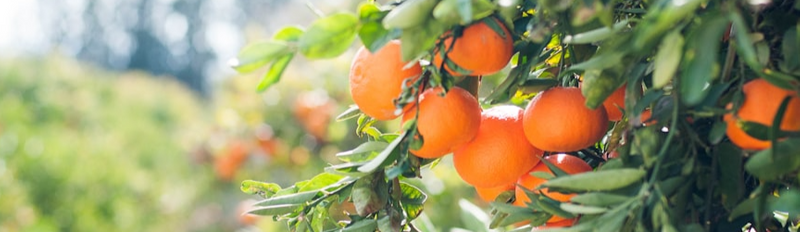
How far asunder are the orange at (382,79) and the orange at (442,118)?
0.04ft

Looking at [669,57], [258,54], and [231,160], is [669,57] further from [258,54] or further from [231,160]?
[231,160]

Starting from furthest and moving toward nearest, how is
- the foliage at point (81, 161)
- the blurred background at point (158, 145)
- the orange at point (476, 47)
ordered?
the foliage at point (81, 161), the blurred background at point (158, 145), the orange at point (476, 47)

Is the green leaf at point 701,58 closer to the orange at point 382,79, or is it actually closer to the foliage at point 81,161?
the orange at point 382,79

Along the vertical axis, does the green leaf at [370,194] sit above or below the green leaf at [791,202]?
above

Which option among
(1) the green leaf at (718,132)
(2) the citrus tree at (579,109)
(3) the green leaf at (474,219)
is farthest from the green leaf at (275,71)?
(3) the green leaf at (474,219)

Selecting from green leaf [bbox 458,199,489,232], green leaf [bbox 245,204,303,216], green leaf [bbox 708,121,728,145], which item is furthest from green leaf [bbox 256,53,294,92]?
green leaf [bbox 458,199,489,232]

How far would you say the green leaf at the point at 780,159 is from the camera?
1.14 feet

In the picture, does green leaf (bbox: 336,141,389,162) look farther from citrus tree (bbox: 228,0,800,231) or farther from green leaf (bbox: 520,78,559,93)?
green leaf (bbox: 520,78,559,93)

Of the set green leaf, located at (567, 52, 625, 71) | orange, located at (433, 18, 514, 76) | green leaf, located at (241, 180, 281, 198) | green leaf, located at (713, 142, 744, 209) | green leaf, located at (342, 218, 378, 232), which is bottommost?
green leaf, located at (713, 142, 744, 209)

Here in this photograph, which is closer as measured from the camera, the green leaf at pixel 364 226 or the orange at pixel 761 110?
the orange at pixel 761 110

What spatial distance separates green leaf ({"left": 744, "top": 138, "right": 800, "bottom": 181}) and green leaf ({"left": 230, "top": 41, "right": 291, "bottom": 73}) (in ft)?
0.77

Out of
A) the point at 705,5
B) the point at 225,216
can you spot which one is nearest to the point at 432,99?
the point at 705,5

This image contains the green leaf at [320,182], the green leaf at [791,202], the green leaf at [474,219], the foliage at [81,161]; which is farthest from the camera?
the foliage at [81,161]

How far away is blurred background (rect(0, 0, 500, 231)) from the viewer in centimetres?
222
